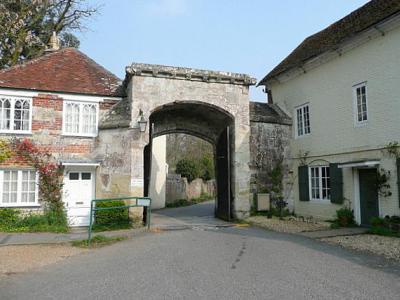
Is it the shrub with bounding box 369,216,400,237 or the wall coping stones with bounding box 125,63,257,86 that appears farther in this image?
the wall coping stones with bounding box 125,63,257,86

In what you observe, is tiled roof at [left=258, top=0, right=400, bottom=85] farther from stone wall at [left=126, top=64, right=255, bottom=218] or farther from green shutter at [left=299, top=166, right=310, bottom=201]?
green shutter at [left=299, top=166, right=310, bottom=201]

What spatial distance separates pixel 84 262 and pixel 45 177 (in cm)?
623

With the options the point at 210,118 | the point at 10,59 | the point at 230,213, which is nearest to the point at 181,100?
the point at 210,118

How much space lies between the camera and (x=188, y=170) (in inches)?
1226

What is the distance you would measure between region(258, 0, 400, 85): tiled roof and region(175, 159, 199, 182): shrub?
560 inches

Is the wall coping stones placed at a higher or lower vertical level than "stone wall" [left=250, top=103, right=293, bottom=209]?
higher

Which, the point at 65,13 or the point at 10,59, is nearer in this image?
the point at 10,59

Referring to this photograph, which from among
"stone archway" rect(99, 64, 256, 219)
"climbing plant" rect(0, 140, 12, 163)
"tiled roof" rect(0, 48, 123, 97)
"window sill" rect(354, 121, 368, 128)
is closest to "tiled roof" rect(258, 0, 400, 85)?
"stone archway" rect(99, 64, 256, 219)

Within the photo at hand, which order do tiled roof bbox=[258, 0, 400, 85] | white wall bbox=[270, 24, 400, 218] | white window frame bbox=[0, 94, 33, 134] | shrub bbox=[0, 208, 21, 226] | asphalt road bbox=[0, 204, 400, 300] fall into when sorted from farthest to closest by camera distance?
Answer: white window frame bbox=[0, 94, 33, 134], shrub bbox=[0, 208, 21, 226], tiled roof bbox=[258, 0, 400, 85], white wall bbox=[270, 24, 400, 218], asphalt road bbox=[0, 204, 400, 300]

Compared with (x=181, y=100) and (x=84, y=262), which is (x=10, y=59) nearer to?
(x=181, y=100)

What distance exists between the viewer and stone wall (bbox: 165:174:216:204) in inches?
1072

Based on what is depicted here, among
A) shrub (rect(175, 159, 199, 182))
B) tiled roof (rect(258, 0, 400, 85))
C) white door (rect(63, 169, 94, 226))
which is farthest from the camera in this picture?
shrub (rect(175, 159, 199, 182))

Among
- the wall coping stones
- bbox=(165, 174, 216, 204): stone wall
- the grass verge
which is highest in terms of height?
the wall coping stones

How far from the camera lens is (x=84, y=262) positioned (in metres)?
7.90
